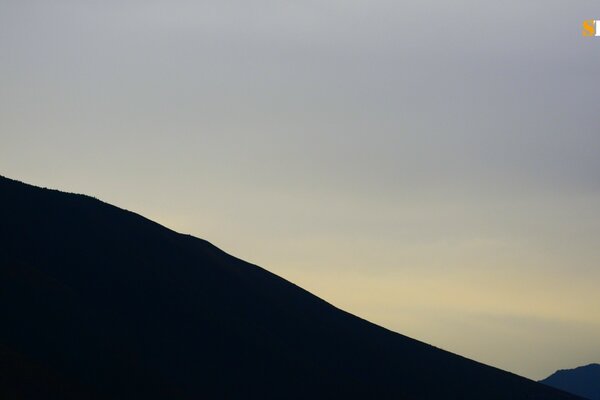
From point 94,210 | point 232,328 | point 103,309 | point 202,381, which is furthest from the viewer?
point 94,210

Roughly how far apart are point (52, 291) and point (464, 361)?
5736cm

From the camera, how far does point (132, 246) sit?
102438 millimetres

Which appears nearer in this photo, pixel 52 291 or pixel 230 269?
pixel 52 291

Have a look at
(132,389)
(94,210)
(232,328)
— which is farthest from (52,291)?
(94,210)

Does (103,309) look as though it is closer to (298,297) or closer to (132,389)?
(132,389)

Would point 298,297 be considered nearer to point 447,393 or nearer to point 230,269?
point 230,269

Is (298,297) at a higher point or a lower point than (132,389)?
higher

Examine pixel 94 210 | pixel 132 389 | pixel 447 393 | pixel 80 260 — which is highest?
pixel 94 210

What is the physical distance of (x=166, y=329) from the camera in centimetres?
8681

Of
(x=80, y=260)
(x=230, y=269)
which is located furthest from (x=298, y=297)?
(x=80, y=260)

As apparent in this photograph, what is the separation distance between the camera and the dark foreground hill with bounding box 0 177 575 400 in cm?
7119

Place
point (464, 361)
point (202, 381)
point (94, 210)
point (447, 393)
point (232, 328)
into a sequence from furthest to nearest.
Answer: point (464, 361) → point (94, 210) → point (447, 393) → point (232, 328) → point (202, 381)

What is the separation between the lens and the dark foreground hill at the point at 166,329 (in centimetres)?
7119

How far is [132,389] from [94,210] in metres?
42.6
